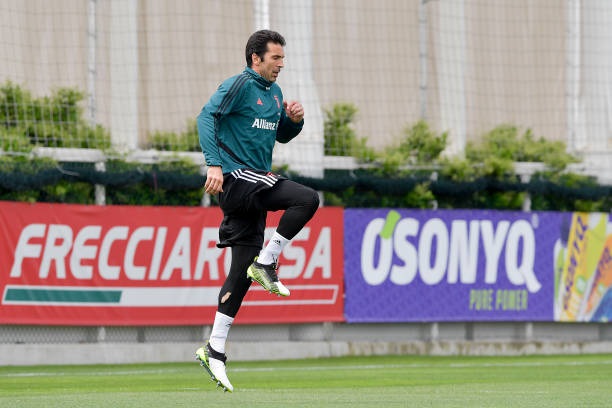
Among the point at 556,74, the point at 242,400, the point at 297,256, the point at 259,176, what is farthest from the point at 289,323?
the point at 259,176

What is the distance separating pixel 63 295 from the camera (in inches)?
583

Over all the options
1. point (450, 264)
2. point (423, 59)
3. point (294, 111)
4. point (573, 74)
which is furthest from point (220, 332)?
point (573, 74)

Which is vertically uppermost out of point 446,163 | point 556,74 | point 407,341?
point 556,74

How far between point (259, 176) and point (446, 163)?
9.90 meters

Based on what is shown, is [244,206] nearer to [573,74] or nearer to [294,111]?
[294,111]

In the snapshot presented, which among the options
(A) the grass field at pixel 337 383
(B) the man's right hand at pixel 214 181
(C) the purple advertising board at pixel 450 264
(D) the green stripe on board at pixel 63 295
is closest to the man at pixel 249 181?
(B) the man's right hand at pixel 214 181

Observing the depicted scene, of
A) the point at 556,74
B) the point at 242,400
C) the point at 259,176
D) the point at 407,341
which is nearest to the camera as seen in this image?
the point at 259,176

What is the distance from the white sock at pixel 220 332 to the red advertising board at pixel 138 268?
693 centimetres

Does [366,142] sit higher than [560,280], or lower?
higher

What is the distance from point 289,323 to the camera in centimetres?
1633

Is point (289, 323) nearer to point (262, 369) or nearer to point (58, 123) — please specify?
point (262, 369)

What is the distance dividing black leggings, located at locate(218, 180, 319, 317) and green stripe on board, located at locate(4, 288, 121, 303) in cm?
698

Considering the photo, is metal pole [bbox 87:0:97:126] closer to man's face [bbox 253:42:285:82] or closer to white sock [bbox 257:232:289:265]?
man's face [bbox 253:42:285:82]

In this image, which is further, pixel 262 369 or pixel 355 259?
pixel 355 259
